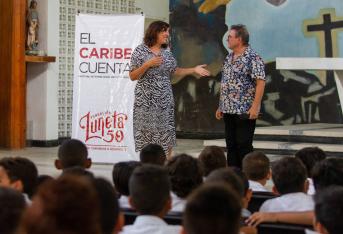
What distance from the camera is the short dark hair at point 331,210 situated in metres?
2.00

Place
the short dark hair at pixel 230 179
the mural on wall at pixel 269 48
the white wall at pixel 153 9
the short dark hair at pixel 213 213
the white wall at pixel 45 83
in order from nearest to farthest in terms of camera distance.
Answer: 1. the short dark hair at pixel 213 213
2. the short dark hair at pixel 230 179
3. the white wall at pixel 45 83
4. the mural on wall at pixel 269 48
5. the white wall at pixel 153 9

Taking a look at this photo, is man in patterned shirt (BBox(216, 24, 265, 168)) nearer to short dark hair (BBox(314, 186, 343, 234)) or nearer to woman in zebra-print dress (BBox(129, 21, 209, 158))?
woman in zebra-print dress (BBox(129, 21, 209, 158))

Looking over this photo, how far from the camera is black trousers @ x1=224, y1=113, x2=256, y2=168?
5008 mm

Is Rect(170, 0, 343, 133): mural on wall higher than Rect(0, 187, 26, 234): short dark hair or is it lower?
higher

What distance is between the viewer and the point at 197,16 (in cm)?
1059

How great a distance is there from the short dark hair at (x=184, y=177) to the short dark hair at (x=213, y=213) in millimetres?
1343

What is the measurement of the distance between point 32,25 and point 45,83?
2.72ft

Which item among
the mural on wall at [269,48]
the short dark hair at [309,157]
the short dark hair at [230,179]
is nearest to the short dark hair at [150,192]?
the short dark hair at [230,179]

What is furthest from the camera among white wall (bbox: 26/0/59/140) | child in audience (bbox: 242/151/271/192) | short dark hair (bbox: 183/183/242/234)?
white wall (bbox: 26/0/59/140)

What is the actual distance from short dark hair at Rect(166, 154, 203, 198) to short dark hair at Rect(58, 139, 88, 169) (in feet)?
2.38


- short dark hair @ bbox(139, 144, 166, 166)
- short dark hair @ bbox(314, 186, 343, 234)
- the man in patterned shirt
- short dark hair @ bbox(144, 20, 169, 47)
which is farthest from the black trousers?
short dark hair @ bbox(314, 186, 343, 234)

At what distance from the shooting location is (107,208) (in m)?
1.81

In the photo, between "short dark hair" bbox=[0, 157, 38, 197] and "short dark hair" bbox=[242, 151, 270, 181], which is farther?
"short dark hair" bbox=[242, 151, 270, 181]

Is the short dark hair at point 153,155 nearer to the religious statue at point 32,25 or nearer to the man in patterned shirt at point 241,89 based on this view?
the man in patterned shirt at point 241,89
